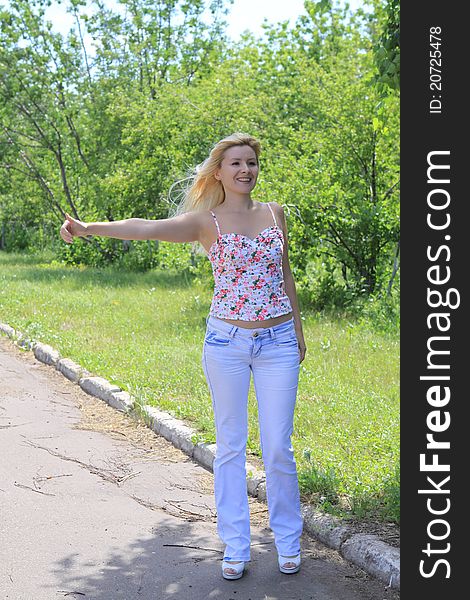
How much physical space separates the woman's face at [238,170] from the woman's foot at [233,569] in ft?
6.07

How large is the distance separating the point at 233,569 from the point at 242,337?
1150 mm

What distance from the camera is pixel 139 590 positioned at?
15.3 ft

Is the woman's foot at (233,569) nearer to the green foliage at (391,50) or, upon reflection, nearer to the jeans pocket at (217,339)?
the jeans pocket at (217,339)

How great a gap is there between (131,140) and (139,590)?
1867cm

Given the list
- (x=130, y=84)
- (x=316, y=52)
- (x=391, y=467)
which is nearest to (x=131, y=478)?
(x=391, y=467)

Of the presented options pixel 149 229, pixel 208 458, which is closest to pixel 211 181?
pixel 149 229

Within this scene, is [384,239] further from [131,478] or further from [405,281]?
[405,281]

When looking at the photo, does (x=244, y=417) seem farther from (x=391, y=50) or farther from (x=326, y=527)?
(x=391, y=50)

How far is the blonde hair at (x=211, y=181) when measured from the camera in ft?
16.3

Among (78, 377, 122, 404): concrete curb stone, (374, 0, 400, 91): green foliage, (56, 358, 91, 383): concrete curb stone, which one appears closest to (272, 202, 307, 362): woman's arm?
(374, 0, 400, 91): green foliage

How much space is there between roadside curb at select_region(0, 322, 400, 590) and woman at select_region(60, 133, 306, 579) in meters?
0.37

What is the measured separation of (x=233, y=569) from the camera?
479 centimetres

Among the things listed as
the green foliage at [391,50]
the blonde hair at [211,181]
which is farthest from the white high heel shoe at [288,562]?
the green foliage at [391,50]

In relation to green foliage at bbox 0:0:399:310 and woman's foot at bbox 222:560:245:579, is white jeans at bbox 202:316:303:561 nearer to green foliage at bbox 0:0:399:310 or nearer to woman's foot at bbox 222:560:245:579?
woman's foot at bbox 222:560:245:579
